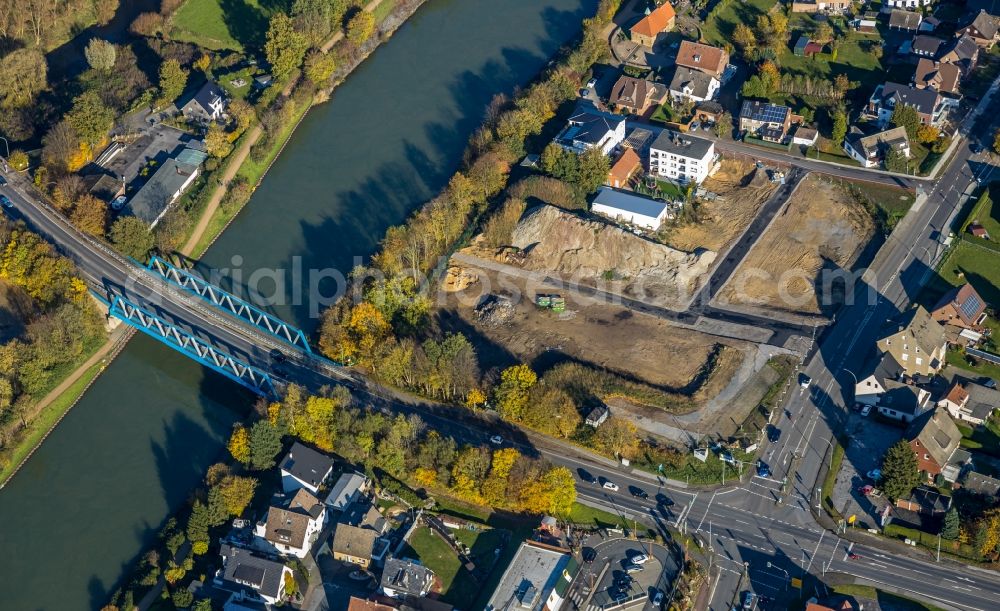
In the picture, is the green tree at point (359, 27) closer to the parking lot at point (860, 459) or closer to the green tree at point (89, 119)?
the green tree at point (89, 119)

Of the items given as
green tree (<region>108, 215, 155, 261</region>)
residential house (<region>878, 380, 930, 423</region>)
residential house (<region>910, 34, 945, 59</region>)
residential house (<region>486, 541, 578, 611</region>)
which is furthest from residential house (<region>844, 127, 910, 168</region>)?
green tree (<region>108, 215, 155, 261</region>)

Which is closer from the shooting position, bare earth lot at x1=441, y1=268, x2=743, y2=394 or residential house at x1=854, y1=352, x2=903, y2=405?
residential house at x1=854, y1=352, x2=903, y2=405

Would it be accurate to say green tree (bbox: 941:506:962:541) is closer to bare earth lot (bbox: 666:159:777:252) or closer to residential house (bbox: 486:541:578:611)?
residential house (bbox: 486:541:578:611)

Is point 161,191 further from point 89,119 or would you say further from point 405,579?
point 405,579

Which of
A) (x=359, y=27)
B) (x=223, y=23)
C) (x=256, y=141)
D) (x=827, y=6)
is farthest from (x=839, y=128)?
(x=223, y=23)

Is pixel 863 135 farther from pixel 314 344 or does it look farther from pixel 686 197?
pixel 314 344

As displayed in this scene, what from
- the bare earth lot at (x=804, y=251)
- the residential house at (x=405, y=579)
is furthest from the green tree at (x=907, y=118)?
the residential house at (x=405, y=579)
